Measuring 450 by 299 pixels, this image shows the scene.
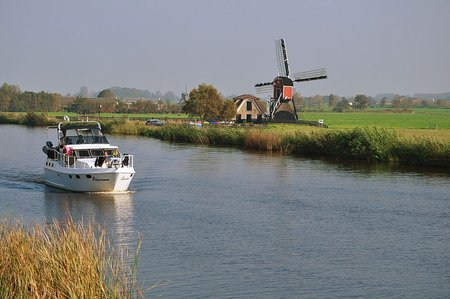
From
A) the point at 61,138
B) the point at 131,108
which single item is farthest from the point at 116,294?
the point at 131,108

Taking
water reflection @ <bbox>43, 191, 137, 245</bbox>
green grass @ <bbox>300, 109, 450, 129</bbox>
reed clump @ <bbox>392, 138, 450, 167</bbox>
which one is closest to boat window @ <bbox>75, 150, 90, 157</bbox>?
water reflection @ <bbox>43, 191, 137, 245</bbox>

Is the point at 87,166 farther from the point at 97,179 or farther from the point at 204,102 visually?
the point at 204,102

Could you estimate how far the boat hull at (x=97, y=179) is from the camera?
32250 millimetres

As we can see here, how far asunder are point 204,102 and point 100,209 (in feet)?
193

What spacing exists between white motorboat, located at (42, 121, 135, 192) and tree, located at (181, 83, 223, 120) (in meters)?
50.9

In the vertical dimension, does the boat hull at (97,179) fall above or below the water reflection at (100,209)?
above

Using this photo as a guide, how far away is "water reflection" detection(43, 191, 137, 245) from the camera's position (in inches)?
955

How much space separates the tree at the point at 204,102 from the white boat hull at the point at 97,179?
178 feet

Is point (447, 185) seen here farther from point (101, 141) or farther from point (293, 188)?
point (101, 141)

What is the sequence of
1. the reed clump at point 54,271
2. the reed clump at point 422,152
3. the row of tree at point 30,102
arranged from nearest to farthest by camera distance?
1. the reed clump at point 54,271
2. the reed clump at point 422,152
3. the row of tree at point 30,102

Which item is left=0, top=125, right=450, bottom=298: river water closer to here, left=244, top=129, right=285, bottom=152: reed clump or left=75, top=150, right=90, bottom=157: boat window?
left=75, top=150, right=90, bottom=157: boat window

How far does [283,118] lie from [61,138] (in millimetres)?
55259

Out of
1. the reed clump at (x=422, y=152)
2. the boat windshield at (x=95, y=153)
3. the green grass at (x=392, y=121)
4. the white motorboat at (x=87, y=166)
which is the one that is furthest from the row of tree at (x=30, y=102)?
the boat windshield at (x=95, y=153)

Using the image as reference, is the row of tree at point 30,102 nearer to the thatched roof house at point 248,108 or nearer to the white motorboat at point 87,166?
the thatched roof house at point 248,108
